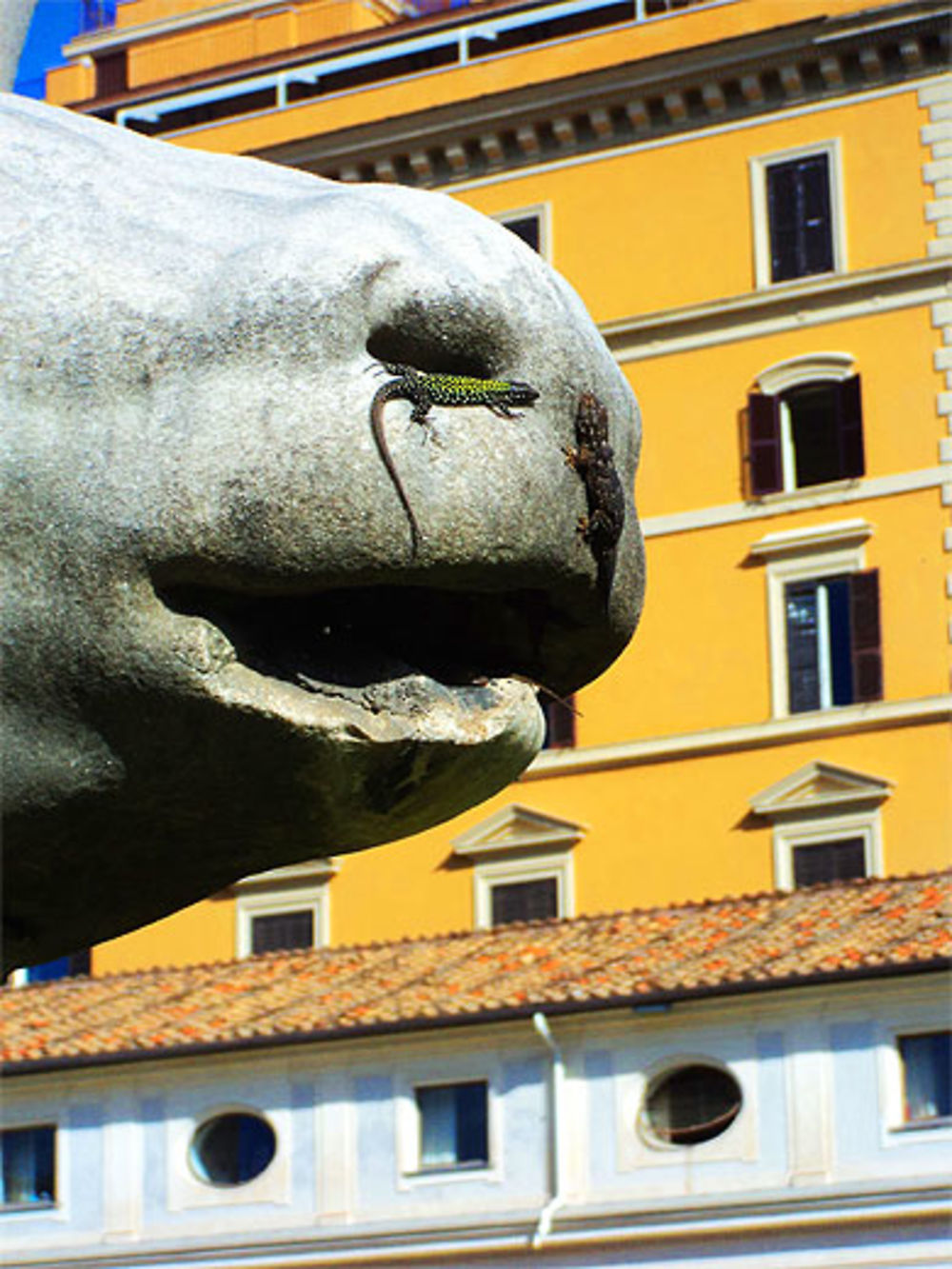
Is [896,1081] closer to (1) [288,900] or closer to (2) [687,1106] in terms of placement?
(2) [687,1106]

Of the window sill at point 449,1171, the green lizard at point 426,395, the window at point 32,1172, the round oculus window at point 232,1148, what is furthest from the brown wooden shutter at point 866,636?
the green lizard at point 426,395

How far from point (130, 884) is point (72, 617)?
245 mm

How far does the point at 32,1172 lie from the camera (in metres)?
37.1

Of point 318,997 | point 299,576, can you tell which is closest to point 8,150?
point 299,576

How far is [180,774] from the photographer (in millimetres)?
2016

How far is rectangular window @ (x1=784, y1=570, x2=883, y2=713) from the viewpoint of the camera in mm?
40344

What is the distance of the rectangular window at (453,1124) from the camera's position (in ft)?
116

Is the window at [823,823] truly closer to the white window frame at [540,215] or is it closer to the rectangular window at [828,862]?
the rectangular window at [828,862]

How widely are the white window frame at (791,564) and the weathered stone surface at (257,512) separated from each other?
128 feet

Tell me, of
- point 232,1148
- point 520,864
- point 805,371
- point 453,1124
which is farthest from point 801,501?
→ point 232,1148

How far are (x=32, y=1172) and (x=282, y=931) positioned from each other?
688 centimetres

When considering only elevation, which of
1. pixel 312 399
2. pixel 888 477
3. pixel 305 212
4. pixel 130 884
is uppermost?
pixel 888 477

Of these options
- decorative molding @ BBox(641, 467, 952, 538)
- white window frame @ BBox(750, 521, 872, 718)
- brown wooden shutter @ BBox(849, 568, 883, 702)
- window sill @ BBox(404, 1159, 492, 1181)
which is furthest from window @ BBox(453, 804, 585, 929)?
window sill @ BBox(404, 1159, 492, 1181)

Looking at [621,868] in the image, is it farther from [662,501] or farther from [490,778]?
[490,778]
